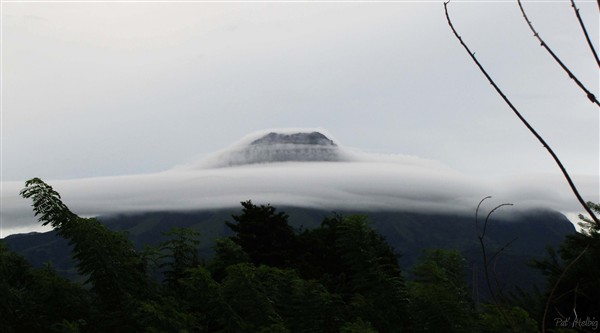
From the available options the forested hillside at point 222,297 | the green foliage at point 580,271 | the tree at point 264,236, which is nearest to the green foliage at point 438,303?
the forested hillside at point 222,297

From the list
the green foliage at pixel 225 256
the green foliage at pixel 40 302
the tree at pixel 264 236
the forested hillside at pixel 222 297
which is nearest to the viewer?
the green foliage at pixel 40 302

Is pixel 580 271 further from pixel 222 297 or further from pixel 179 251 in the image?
pixel 222 297

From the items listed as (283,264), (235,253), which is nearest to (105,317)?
(235,253)

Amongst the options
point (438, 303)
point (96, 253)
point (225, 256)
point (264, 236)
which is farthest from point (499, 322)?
point (264, 236)

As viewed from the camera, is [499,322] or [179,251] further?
[179,251]

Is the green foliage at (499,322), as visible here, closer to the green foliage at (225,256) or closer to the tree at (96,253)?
the tree at (96,253)

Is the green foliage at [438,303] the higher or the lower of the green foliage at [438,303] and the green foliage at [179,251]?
the lower

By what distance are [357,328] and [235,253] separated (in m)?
15.4

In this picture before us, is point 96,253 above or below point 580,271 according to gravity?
above

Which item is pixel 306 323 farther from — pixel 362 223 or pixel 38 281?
pixel 38 281

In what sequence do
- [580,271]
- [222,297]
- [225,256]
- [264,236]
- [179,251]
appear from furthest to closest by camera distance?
1. [264,236]
2. [225,256]
3. [580,271]
4. [179,251]
5. [222,297]

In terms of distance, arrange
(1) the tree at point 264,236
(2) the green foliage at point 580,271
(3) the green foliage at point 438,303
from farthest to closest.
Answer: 1. (1) the tree at point 264,236
2. (2) the green foliage at point 580,271
3. (3) the green foliage at point 438,303

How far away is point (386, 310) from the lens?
43.5ft

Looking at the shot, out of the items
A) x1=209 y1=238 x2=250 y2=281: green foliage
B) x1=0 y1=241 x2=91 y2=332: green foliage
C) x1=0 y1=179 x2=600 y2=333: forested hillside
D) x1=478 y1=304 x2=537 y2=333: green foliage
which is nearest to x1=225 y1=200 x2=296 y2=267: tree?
x1=209 y1=238 x2=250 y2=281: green foliage
